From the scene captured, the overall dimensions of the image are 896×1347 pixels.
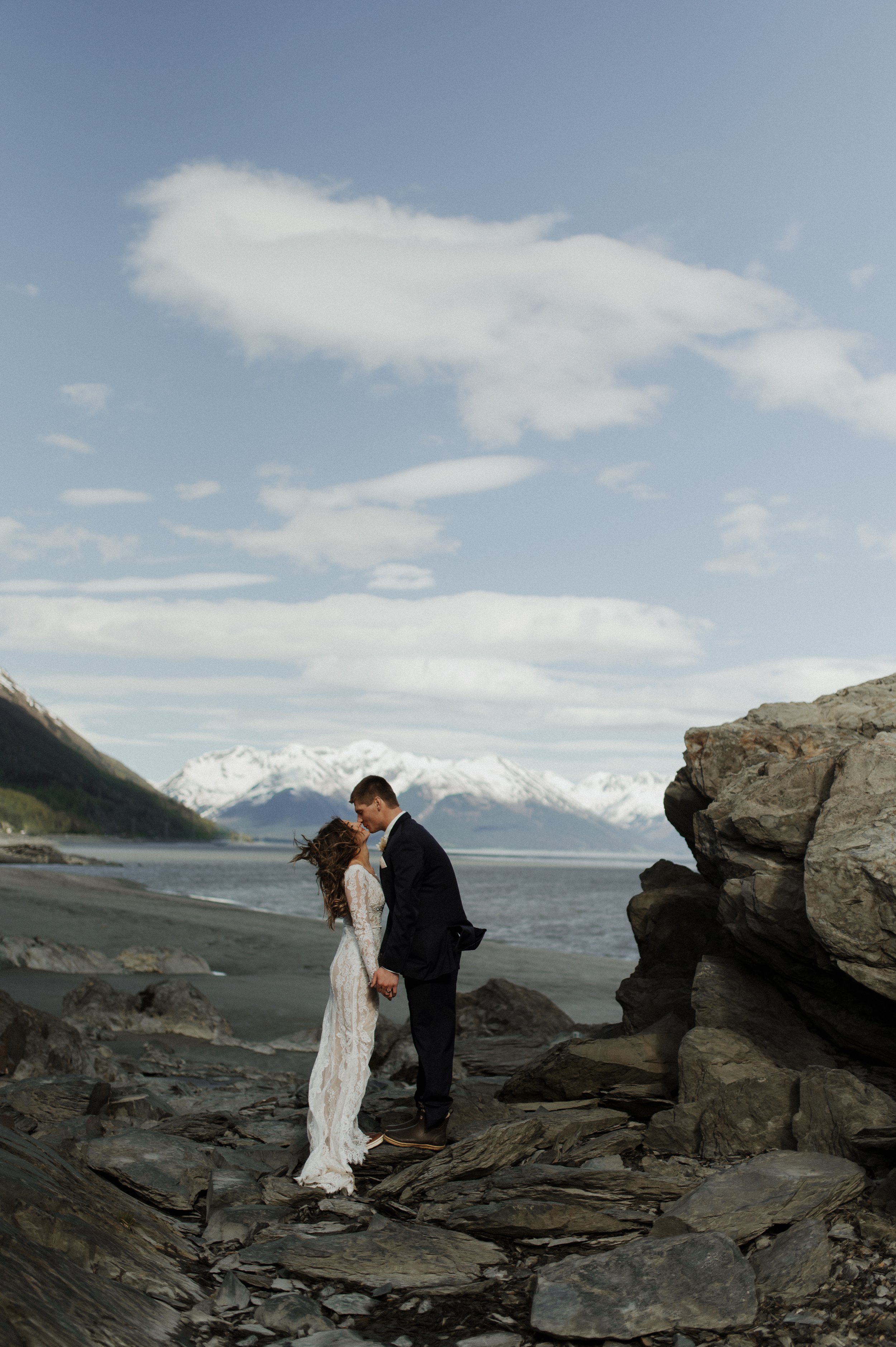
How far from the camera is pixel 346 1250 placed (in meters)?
5.68

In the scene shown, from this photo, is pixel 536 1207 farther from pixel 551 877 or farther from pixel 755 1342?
pixel 551 877

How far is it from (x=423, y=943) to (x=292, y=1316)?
275cm

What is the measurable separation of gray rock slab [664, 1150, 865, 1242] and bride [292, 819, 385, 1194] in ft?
7.96

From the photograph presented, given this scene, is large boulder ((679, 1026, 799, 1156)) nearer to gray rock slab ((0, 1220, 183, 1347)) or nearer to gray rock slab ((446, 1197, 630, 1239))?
gray rock slab ((446, 1197, 630, 1239))

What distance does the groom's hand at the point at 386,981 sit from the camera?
23.2ft

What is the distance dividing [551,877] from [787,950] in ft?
416

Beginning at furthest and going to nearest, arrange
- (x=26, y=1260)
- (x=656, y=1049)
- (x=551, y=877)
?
1. (x=551, y=877)
2. (x=656, y=1049)
3. (x=26, y=1260)

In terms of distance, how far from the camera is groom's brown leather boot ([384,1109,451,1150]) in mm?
7406

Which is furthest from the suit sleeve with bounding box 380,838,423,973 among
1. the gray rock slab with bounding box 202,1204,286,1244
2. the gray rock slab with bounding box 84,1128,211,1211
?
the gray rock slab with bounding box 84,1128,211,1211

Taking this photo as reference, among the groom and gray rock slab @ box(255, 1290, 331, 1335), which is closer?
gray rock slab @ box(255, 1290, 331, 1335)

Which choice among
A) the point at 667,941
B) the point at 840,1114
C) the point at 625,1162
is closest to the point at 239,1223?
the point at 625,1162

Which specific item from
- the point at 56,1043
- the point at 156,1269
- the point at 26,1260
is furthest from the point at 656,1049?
the point at 56,1043

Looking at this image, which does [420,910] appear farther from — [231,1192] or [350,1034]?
[231,1192]

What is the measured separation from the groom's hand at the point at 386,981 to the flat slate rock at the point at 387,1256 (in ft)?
5.04
